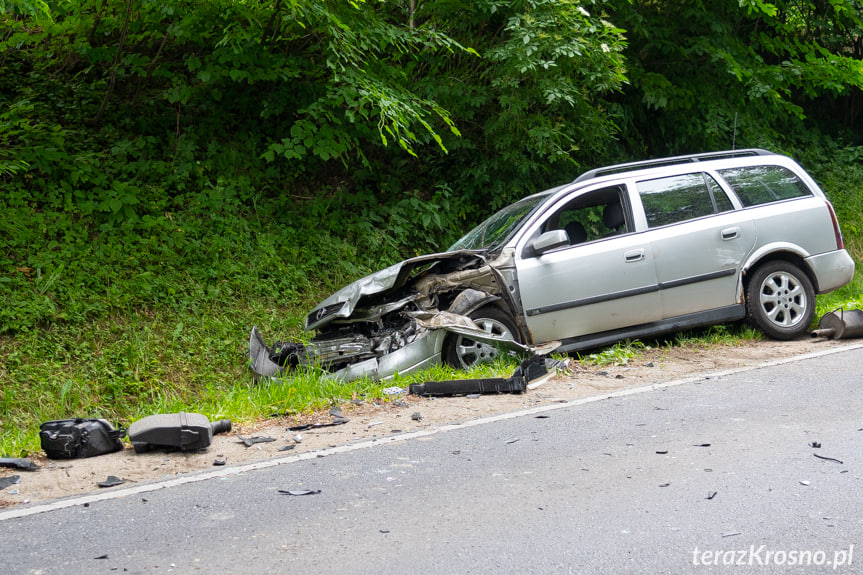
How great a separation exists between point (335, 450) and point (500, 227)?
3.62 meters

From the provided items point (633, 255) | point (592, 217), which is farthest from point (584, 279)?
point (592, 217)

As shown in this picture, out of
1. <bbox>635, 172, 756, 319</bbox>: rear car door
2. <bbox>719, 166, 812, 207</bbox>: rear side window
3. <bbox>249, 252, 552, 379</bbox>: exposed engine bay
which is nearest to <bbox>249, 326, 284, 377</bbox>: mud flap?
<bbox>249, 252, 552, 379</bbox>: exposed engine bay

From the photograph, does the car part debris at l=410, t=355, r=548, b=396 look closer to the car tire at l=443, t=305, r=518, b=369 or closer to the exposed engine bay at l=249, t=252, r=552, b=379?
the exposed engine bay at l=249, t=252, r=552, b=379

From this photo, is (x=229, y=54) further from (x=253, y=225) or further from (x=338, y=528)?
(x=338, y=528)

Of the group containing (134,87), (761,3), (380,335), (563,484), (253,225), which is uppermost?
(134,87)

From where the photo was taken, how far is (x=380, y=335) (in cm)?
684

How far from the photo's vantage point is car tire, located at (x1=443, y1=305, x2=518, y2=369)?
6.82 meters

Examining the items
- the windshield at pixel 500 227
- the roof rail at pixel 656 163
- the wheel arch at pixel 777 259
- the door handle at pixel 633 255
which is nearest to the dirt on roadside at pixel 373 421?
the wheel arch at pixel 777 259

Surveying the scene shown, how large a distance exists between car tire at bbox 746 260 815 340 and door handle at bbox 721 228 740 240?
453mm

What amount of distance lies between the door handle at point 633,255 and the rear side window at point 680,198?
345mm

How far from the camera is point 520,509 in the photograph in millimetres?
3668

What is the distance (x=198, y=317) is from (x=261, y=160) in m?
3.56

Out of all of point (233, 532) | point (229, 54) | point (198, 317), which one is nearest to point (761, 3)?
point (229, 54)

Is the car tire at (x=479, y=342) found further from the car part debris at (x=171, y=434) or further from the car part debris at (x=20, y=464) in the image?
the car part debris at (x=20, y=464)
